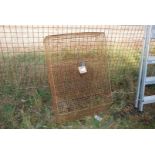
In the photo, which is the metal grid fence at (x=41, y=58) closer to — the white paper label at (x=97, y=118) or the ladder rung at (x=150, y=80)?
the ladder rung at (x=150, y=80)

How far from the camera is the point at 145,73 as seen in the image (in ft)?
11.2

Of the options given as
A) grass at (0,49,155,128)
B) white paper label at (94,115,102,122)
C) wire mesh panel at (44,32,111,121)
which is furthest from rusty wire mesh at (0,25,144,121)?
white paper label at (94,115,102,122)

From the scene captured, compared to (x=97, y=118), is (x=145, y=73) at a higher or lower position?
higher

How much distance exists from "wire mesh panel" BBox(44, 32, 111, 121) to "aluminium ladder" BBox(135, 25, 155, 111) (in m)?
0.31

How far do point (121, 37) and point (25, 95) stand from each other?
108 cm

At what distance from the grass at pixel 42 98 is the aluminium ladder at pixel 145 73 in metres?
0.10

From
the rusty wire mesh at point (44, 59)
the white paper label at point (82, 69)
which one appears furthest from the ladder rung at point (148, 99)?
the white paper label at point (82, 69)

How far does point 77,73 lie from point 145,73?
608 millimetres

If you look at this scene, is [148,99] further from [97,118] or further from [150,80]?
[97,118]

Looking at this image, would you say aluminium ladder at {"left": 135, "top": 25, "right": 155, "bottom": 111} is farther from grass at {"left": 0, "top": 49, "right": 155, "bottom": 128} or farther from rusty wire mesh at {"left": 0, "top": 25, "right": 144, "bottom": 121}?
rusty wire mesh at {"left": 0, "top": 25, "right": 144, "bottom": 121}

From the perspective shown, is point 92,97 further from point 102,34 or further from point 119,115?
point 102,34

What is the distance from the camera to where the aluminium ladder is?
3307 mm

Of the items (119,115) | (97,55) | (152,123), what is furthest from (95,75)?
(152,123)

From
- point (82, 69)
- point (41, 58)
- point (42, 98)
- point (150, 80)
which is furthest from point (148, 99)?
point (41, 58)
